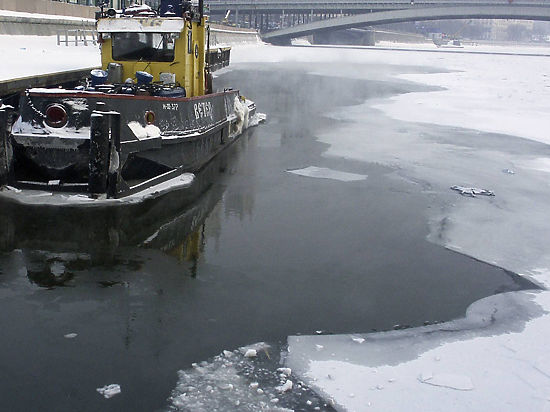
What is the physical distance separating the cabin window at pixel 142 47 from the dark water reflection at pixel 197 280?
2711mm

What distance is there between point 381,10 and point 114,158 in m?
88.7

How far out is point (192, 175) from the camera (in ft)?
37.2

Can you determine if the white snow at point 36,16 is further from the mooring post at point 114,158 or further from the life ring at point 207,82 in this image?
the mooring post at point 114,158

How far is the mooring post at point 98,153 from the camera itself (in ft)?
28.2

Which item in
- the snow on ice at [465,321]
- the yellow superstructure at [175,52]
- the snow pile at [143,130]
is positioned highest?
the yellow superstructure at [175,52]

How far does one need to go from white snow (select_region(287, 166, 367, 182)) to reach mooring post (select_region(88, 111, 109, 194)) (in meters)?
4.24

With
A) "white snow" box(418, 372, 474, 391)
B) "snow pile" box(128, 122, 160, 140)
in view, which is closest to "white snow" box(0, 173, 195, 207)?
"snow pile" box(128, 122, 160, 140)

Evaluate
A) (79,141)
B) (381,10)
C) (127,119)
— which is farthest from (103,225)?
(381,10)

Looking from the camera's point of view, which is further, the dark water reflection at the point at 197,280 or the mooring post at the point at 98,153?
the mooring post at the point at 98,153

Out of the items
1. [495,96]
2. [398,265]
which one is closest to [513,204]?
[398,265]

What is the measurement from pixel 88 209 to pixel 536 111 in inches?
793

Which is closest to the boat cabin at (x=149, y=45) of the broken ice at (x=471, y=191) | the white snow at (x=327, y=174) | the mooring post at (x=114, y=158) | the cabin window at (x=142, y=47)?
the cabin window at (x=142, y=47)

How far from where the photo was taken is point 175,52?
11391 mm

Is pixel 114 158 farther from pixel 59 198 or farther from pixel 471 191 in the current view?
pixel 471 191
